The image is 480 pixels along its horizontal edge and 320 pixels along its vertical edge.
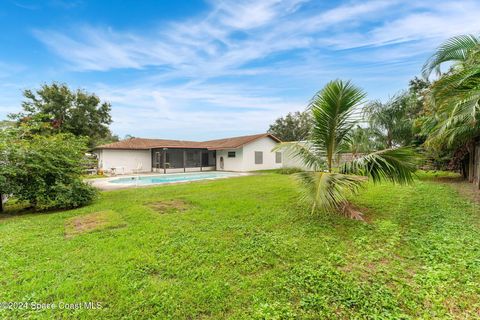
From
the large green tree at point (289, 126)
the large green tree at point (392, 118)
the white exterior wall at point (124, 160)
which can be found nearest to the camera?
the large green tree at point (392, 118)

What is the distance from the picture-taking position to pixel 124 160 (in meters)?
20.8

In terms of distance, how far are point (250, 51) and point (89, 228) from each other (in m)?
12.3

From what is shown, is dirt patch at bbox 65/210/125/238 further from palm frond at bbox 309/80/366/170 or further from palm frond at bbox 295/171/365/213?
palm frond at bbox 309/80/366/170

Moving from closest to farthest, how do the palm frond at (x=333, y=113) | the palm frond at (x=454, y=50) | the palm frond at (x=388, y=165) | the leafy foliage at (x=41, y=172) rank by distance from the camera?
the palm frond at (x=388, y=165) → the palm frond at (x=333, y=113) → the palm frond at (x=454, y=50) → the leafy foliage at (x=41, y=172)

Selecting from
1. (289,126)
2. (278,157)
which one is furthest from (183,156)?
(289,126)

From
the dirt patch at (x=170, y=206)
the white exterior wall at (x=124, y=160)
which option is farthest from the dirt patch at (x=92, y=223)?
the white exterior wall at (x=124, y=160)

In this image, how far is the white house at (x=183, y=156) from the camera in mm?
20422

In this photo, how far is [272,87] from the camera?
1888cm

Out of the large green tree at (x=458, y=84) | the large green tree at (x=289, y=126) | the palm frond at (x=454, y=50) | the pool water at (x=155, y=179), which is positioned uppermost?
the large green tree at (x=289, y=126)

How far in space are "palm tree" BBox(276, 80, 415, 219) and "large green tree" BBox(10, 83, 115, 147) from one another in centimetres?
2288

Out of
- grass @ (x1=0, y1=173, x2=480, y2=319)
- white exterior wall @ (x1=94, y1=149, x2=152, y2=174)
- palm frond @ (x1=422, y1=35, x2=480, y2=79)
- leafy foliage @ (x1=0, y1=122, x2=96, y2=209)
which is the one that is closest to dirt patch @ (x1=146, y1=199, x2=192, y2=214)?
grass @ (x1=0, y1=173, x2=480, y2=319)

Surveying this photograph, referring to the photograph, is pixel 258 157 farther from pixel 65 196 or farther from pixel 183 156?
pixel 65 196

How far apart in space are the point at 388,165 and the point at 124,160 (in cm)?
2122

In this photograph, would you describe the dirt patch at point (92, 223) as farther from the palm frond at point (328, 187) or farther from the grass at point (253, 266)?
the palm frond at point (328, 187)
